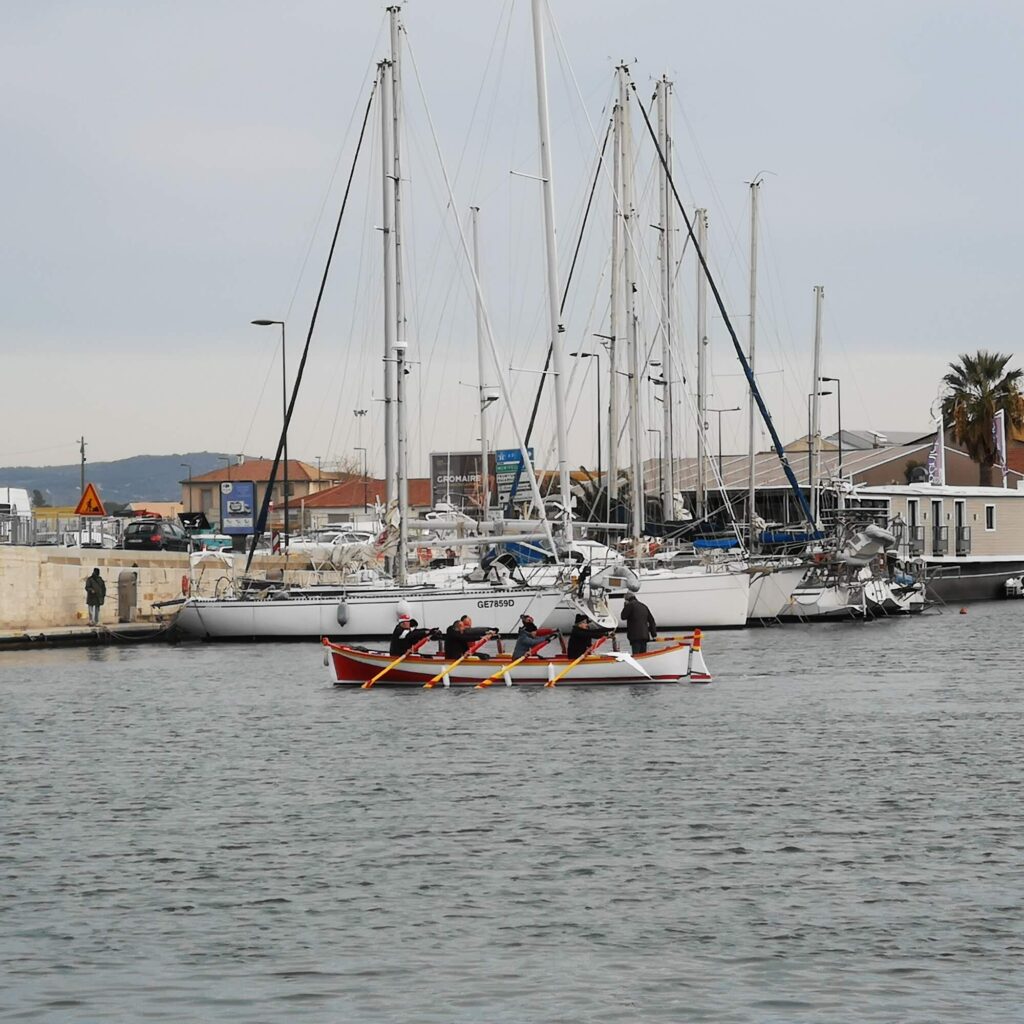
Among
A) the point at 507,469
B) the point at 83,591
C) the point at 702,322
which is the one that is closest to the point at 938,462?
the point at 702,322


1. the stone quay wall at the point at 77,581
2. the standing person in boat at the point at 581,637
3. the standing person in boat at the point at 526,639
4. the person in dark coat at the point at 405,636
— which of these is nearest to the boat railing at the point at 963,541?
the stone quay wall at the point at 77,581

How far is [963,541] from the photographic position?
87.6 metres

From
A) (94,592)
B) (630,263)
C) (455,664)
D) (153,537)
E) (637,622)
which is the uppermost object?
(630,263)

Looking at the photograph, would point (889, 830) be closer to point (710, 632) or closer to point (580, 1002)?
point (580, 1002)

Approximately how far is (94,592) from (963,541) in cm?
4955

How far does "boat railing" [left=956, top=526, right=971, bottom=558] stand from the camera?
87.1 m

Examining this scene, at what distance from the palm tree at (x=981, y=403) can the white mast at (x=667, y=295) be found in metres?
33.0

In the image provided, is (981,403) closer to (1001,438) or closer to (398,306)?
(1001,438)

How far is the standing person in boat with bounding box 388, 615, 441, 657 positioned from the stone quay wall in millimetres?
14938

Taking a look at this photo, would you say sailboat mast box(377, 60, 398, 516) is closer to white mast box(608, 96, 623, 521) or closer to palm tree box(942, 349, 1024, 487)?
white mast box(608, 96, 623, 521)

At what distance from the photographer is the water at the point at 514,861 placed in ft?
44.7

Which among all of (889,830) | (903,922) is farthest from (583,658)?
(903,922)

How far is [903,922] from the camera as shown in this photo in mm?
15594

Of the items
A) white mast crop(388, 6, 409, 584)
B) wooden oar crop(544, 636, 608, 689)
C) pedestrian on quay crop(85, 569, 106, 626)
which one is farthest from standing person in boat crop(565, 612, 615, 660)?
pedestrian on quay crop(85, 569, 106, 626)
